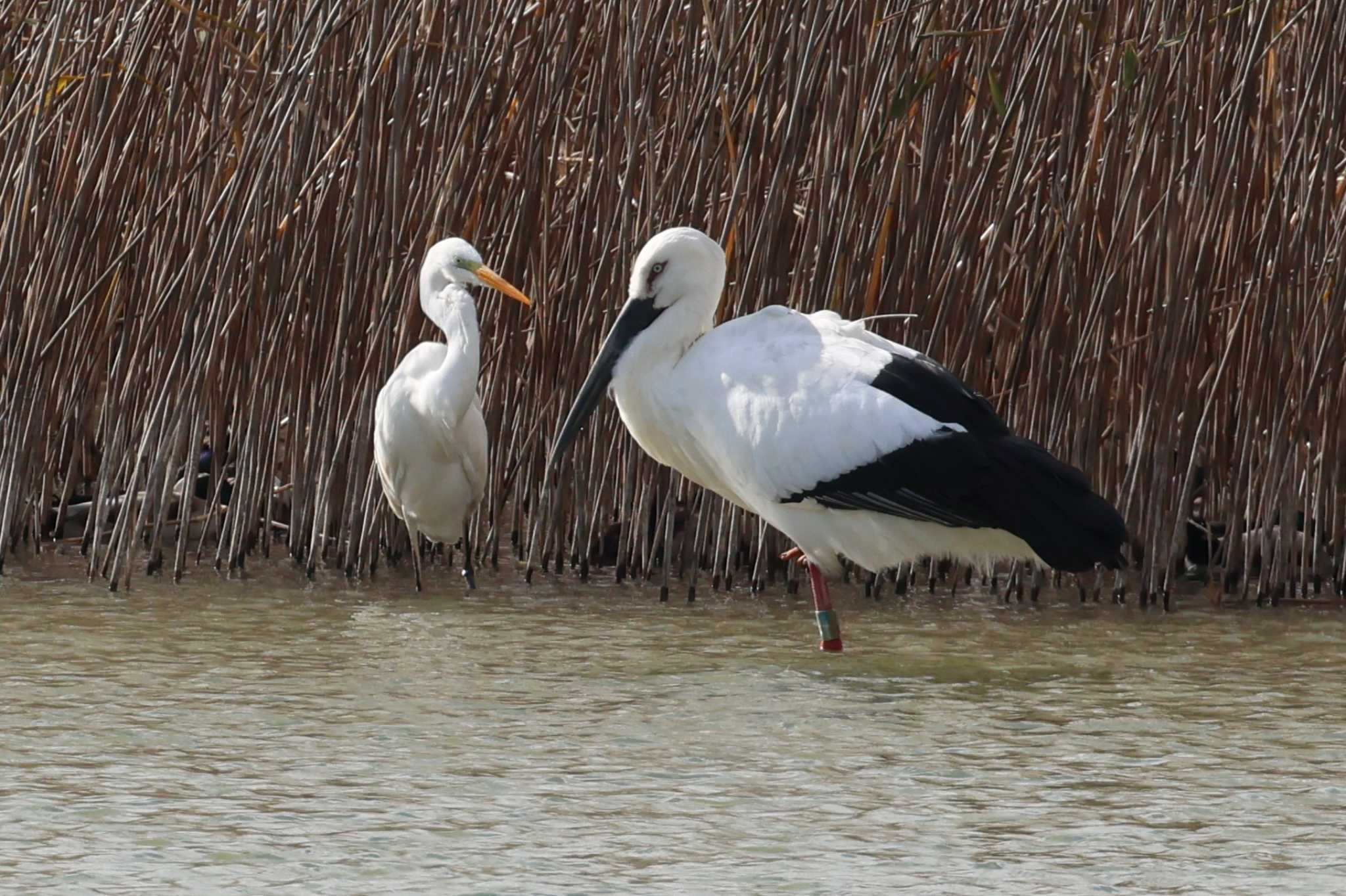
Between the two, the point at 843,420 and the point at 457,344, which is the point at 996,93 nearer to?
the point at 843,420

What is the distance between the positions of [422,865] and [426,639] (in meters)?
2.29

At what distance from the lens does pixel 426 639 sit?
5.52m

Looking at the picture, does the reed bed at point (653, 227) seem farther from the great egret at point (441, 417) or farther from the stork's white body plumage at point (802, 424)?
the stork's white body plumage at point (802, 424)

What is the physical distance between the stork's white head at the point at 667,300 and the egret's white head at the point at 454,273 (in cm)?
75

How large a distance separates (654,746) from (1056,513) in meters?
1.38

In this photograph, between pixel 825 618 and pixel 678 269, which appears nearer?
pixel 825 618

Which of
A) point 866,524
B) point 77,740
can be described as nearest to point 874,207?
point 866,524

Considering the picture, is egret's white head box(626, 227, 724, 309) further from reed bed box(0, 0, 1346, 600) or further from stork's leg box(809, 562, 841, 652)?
stork's leg box(809, 562, 841, 652)

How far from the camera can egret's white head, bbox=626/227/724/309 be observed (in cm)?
549

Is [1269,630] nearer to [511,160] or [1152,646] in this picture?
[1152,646]

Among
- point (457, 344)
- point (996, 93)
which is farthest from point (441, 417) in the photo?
point (996, 93)

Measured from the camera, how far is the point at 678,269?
18.2 ft

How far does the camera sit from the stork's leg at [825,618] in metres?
5.22

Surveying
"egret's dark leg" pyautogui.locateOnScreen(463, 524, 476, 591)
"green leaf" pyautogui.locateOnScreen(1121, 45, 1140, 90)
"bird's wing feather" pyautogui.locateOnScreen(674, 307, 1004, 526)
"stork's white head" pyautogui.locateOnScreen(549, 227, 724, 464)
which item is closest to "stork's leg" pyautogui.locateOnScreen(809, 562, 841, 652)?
"bird's wing feather" pyautogui.locateOnScreen(674, 307, 1004, 526)
